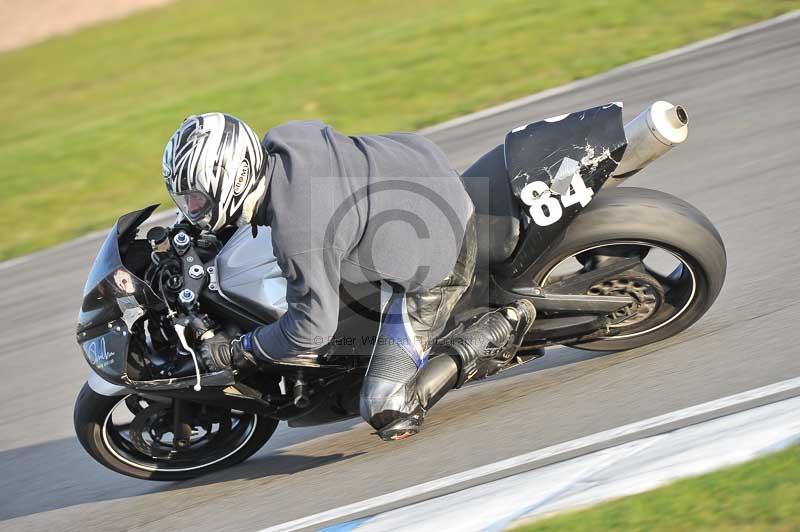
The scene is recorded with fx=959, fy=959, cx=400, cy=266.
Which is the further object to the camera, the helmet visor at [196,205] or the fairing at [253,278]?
the fairing at [253,278]

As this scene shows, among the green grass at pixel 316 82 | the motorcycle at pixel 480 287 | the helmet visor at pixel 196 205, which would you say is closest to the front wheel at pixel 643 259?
the motorcycle at pixel 480 287

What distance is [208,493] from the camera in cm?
458

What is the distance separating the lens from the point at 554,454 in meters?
3.99

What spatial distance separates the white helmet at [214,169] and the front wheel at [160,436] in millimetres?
1188

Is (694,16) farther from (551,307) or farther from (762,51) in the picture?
(551,307)

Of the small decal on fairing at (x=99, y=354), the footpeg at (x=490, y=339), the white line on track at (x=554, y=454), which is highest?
the small decal on fairing at (x=99, y=354)

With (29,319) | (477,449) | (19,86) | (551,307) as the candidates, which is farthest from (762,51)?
(19,86)

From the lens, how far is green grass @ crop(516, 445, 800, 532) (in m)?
3.14

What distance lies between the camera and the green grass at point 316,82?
32.4ft

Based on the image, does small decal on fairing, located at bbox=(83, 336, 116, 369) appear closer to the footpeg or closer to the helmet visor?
the helmet visor

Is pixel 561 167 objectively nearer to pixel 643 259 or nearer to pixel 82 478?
pixel 643 259

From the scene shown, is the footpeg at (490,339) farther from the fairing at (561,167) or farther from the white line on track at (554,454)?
the white line on track at (554,454)

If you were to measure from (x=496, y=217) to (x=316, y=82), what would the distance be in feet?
25.7

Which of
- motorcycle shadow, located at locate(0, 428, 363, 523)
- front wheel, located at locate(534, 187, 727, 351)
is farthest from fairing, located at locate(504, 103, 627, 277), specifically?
motorcycle shadow, located at locate(0, 428, 363, 523)
